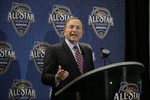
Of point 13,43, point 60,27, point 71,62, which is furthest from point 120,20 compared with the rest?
point 71,62

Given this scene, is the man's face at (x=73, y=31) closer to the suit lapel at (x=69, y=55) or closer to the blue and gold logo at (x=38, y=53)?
the suit lapel at (x=69, y=55)

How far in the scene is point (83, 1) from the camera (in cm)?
343

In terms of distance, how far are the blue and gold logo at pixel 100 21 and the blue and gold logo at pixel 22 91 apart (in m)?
1.05

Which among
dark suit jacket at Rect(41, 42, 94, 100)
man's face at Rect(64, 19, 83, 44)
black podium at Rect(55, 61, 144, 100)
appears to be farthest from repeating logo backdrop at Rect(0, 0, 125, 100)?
black podium at Rect(55, 61, 144, 100)

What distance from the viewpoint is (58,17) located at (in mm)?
3291

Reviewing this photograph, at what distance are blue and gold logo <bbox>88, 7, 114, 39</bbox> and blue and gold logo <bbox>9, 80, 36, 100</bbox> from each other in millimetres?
1048

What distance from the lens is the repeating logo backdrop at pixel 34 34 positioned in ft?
10.2

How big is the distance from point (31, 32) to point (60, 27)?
1.14 ft

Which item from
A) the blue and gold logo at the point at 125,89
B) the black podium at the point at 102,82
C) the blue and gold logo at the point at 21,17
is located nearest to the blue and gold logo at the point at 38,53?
the blue and gold logo at the point at 21,17

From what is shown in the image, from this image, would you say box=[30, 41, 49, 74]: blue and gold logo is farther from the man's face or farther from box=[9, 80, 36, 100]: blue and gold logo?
the man's face

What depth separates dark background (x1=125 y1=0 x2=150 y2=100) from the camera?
12.1 feet

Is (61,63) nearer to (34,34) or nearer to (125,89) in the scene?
(125,89)

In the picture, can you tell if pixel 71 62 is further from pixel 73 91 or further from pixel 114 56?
pixel 114 56

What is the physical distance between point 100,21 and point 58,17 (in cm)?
54
